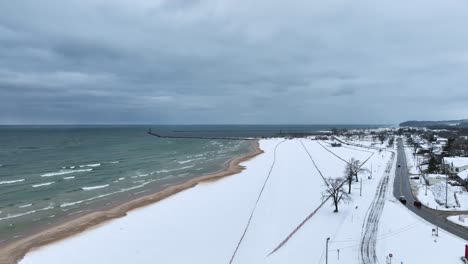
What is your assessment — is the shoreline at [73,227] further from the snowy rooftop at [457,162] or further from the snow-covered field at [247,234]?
the snowy rooftop at [457,162]

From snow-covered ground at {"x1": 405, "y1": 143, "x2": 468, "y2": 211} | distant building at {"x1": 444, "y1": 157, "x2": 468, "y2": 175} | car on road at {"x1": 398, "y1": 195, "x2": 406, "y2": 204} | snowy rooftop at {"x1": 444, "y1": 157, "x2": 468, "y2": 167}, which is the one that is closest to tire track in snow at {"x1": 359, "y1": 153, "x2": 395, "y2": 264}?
car on road at {"x1": 398, "y1": 195, "x2": 406, "y2": 204}

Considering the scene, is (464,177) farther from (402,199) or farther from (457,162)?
(402,199)

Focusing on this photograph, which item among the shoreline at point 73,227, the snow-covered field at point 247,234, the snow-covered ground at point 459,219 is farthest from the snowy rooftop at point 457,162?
the shoreline at point 73,227

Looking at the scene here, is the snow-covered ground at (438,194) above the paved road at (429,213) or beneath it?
above

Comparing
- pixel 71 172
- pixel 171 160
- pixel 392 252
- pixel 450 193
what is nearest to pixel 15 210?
pixel 71 172

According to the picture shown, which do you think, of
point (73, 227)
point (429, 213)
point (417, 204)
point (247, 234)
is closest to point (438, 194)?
point (417, 204)
